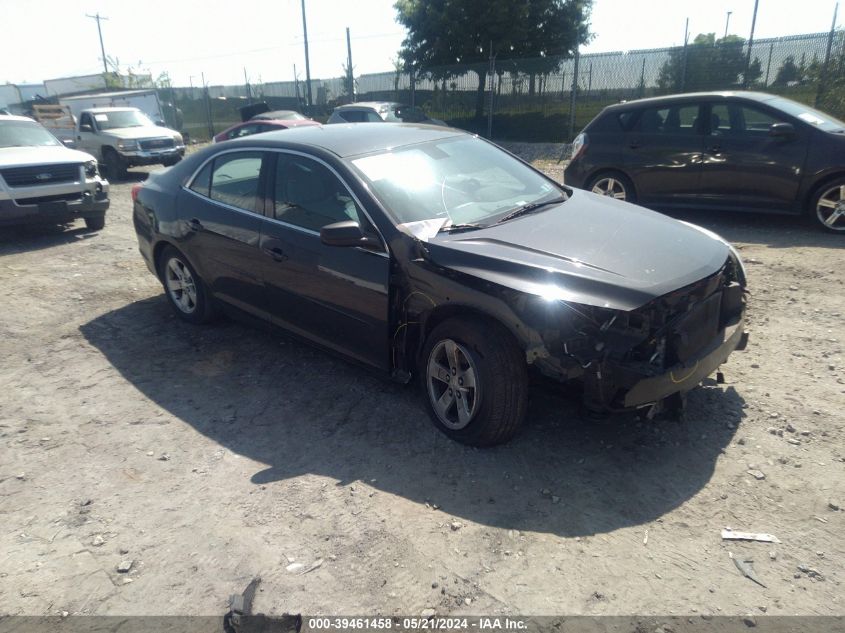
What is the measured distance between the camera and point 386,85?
27172 millimetres

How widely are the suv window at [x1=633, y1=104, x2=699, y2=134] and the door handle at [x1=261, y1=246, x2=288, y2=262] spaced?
240 inches

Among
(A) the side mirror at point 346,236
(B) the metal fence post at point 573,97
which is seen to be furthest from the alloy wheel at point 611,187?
(B) the metal fence post at point 573,97

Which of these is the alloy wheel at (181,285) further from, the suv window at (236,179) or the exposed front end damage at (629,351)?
the exposed front end damage at (629,351)

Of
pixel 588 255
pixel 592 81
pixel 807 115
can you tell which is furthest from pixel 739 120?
pixel 592 81

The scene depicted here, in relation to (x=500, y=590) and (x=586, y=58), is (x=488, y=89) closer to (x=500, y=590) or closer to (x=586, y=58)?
(x=586, y=58)

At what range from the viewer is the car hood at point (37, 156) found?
8.90 m

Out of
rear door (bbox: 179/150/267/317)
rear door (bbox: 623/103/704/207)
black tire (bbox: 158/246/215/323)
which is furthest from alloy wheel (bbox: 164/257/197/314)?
rear door (bbox: 623/103/704/207)

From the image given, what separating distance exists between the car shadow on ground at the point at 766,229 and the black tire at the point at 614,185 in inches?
34.3

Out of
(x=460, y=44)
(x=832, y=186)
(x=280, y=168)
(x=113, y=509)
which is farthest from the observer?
(x=460, y=44)

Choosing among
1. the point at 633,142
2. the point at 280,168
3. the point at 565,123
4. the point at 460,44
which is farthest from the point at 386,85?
the point at 280,168

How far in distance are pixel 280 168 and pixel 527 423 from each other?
2509mm

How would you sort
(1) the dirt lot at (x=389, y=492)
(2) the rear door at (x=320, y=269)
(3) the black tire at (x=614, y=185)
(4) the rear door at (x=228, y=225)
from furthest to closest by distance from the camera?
(3) the black tire at (x=614, y=185)
(4) the rear door at (x=228, y=225)
(2) the rear door at (x=320, y=269)
(1) the dirt lot at (x=389, y=492)

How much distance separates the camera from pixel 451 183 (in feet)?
14.2

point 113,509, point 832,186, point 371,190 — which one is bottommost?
point 113,509
